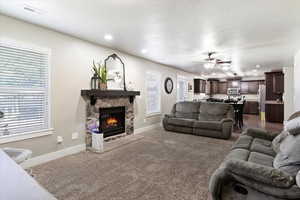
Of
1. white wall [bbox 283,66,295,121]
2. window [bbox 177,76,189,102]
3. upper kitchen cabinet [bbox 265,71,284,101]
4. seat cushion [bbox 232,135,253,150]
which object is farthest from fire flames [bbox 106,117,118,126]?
upper kitchen cabinet [bbox 265,71,284,101]

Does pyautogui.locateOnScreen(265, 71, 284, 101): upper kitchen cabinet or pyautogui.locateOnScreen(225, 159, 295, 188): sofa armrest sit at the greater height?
pyautogui.locateOnScreen(265, 71, 284, 101): upper kitchen cabinet

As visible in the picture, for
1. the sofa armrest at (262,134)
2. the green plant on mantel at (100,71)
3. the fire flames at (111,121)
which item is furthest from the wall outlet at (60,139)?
the sofa armrest at (262,134)

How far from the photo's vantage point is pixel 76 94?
12.3ft

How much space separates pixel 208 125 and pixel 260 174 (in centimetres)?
359

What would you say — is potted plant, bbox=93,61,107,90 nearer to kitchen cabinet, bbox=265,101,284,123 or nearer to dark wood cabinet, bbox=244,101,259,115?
kitchen cabinet, bbox=265,101,284,123

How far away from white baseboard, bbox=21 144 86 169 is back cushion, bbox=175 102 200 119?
11.6 ft

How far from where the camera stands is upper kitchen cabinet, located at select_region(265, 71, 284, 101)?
747 centimetres

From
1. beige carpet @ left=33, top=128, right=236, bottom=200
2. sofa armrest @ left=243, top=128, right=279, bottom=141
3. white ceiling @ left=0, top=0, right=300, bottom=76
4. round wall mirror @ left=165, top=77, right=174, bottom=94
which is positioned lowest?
beige carpet @ left=33, top=128, right=236, bottom=200

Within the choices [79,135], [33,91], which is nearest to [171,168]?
[79,135]

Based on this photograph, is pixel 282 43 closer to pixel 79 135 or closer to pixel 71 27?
pixel 71 27

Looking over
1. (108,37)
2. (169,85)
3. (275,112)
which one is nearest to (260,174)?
(108,37)

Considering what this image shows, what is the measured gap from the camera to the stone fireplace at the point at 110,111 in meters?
4.00

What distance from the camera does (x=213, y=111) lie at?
5645mm

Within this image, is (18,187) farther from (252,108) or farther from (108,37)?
(252,108)
